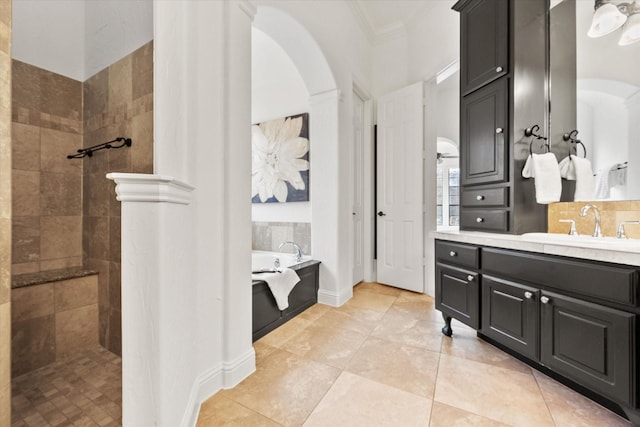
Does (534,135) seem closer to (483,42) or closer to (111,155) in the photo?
(483,42)

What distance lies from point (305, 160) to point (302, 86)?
90cm

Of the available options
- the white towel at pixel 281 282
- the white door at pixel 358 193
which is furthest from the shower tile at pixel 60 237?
the white door at pixel 358 193

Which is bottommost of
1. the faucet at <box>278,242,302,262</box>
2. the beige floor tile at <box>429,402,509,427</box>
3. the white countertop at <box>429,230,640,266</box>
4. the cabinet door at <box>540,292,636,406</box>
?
the beige floor tile at <box>429,402,509,427</box>

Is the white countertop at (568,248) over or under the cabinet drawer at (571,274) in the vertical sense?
over

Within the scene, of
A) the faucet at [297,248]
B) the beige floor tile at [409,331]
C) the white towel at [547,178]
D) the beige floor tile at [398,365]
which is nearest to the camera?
the beige floor tile at [398,365]

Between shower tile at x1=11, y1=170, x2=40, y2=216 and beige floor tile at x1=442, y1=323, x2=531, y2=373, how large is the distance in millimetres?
→ 2870

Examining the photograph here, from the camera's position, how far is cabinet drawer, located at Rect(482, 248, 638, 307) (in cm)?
106

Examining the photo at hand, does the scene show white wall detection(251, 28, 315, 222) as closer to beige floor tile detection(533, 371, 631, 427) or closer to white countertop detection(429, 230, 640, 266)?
white countertop detection(429, 230, 640, 266)

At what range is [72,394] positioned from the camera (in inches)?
53.7

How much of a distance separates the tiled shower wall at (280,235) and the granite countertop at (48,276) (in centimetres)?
182

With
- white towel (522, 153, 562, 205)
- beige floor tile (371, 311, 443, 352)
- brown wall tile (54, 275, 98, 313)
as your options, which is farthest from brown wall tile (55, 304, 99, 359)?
white towel (522, 153, 562, 205)

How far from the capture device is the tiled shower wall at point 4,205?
2.59 feet

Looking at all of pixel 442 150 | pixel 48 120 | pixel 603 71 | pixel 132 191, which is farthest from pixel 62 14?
pixel 442 150

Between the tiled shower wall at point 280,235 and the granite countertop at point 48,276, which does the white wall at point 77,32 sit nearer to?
the granite countertop at point 48,276
